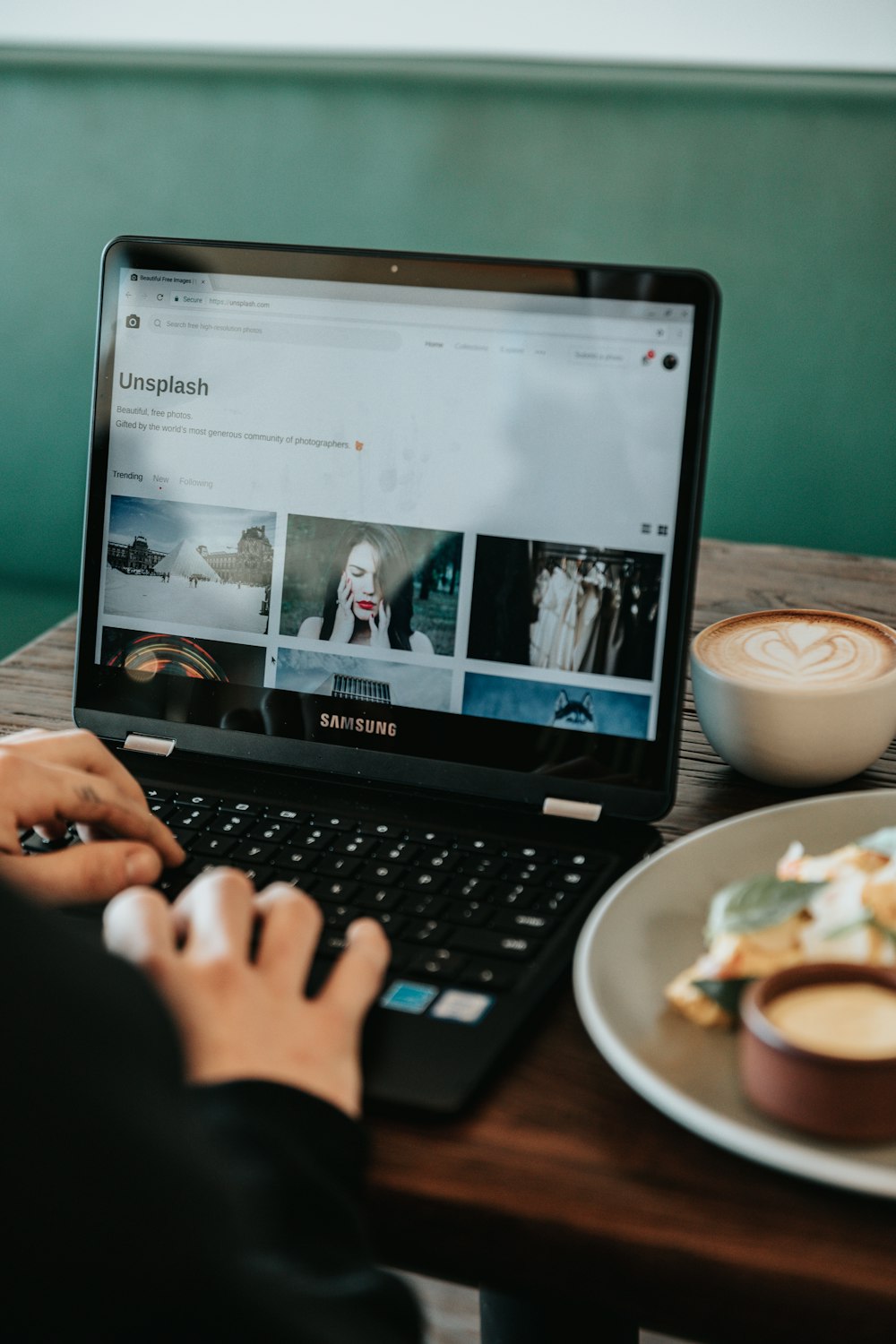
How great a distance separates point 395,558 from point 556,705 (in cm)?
14

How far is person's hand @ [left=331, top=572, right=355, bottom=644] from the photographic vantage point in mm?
782

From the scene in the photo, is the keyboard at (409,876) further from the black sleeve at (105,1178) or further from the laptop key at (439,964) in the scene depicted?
the black sleeve at (105,1178)

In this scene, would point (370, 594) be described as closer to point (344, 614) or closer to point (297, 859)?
point (344, 614)

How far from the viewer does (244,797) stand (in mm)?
748

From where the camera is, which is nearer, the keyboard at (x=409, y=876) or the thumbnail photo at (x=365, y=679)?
the keyboard at (x=409, y=876)

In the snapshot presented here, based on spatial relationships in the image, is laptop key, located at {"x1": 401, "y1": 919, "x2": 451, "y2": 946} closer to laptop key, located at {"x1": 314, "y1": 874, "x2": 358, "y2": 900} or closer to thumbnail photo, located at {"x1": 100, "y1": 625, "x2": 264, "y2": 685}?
laptop key, located at {"x1": 314, "y1": 874, "x2": 358, "y2": 900}

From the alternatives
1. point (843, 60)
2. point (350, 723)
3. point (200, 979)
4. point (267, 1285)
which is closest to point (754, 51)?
point (843, 60)

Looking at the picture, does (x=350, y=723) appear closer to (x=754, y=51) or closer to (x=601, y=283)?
(x=601, y=283)

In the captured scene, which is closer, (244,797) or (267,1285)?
(267,1285)

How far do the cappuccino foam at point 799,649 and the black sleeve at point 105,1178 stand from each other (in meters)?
0.52

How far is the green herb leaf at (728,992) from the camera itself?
1.63 feet

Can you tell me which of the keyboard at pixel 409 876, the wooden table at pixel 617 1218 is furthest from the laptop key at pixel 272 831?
the wooden table at pixel 617 1218

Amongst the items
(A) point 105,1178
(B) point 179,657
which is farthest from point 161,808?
(A) point 105,1178

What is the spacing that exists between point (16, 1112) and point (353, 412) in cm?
56
